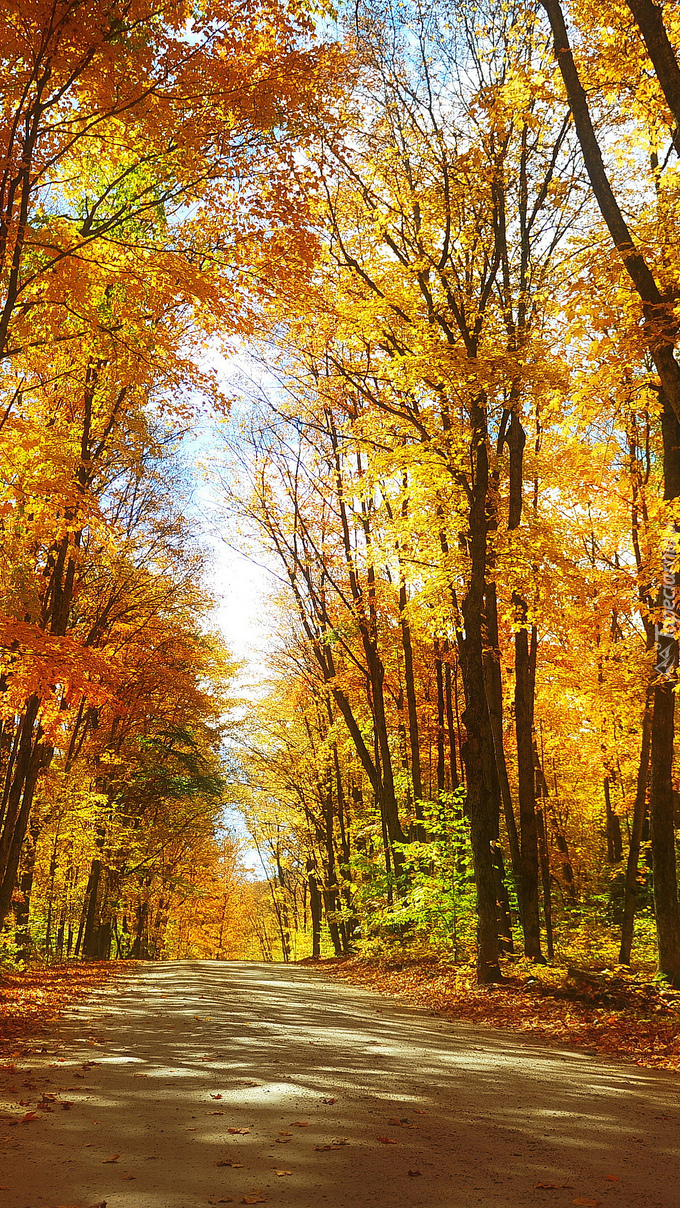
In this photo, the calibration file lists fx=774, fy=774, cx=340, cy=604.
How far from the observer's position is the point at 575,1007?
862cm

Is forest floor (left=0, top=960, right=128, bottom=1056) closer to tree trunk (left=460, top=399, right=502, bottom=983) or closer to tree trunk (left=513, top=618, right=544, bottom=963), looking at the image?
tree trunk (left=460, top=399, right=502, bottom=983)

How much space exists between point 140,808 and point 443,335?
1766 cm

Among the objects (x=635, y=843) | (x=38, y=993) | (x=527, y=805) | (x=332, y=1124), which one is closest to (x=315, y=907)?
(x=38, y=993)

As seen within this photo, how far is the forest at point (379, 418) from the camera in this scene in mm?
7730

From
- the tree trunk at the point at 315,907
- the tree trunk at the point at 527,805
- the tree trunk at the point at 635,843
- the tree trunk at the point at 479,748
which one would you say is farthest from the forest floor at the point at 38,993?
the tree trunk at the point at 315,907

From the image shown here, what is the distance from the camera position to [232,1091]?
485 cm

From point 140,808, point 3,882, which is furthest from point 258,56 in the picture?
point 140,808

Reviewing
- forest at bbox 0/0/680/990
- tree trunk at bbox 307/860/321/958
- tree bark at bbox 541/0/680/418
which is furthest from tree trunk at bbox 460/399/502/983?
tree trunk at bbox 307/860/321/958

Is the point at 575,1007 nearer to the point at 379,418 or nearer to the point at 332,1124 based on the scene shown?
the point at 332,1124

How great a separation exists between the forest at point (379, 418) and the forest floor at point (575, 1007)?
69 centimetres

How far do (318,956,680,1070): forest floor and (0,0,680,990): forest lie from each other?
693mm

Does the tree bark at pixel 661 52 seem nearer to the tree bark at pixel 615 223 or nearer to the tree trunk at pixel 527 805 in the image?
the tree bark at pixel 615 223

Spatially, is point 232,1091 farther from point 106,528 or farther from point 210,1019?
point 106,528

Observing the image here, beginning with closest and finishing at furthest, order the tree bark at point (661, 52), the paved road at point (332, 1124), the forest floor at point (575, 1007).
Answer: the paved road at point (332, 1124) → the tree bark at point (661, 52) → the forest floor at point (575, 1007)
